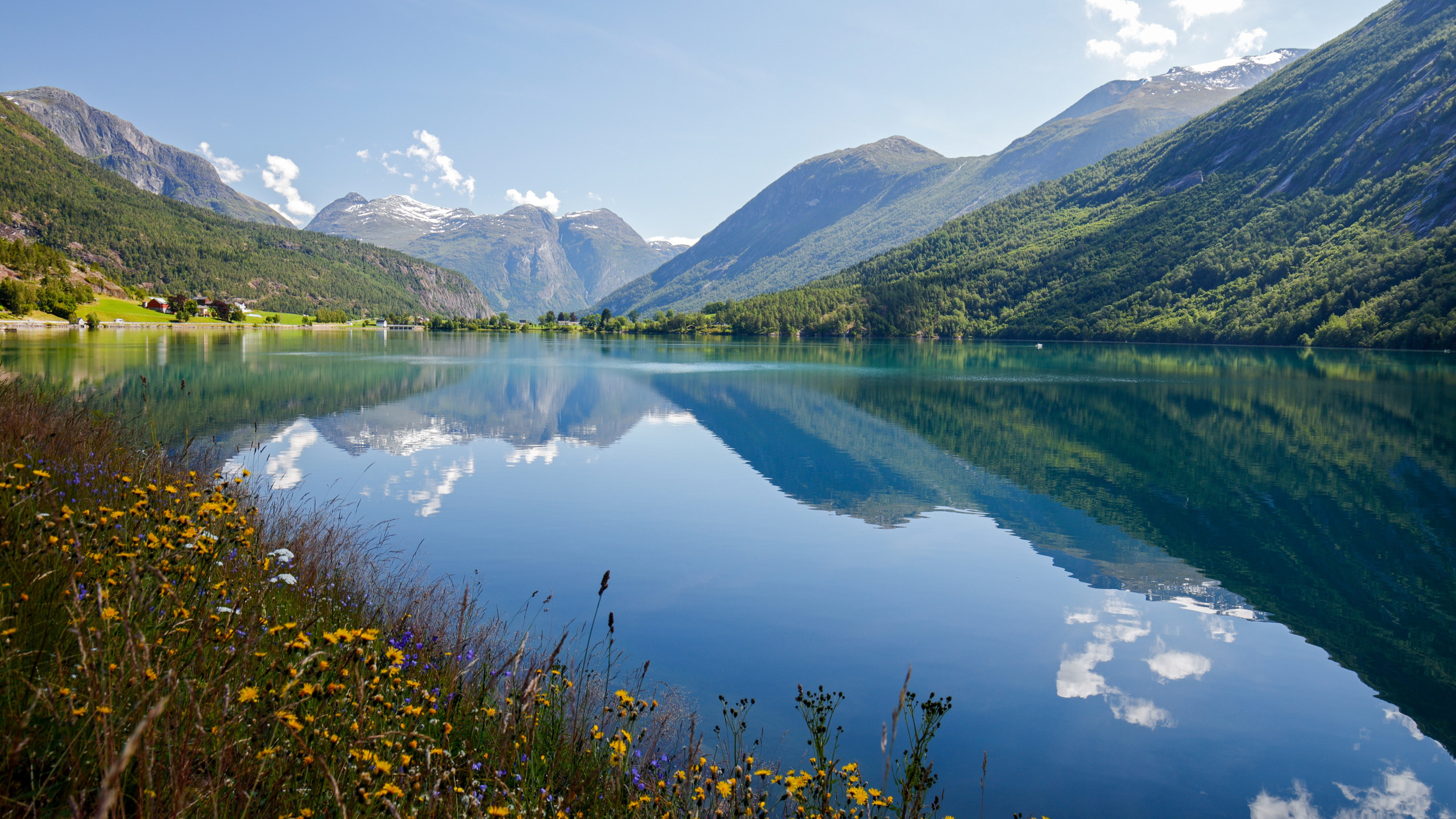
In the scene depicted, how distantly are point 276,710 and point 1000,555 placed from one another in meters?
13.6

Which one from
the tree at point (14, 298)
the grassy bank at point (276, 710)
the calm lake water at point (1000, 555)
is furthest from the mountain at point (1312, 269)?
the tree at point (14, 298)

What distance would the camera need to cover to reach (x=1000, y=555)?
1491 cm

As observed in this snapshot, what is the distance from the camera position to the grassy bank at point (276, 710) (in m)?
3.19

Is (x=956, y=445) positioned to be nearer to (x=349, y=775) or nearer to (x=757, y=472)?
(x=757, y=472)

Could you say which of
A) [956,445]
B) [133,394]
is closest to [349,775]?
[956,445]

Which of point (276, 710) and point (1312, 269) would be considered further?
point (1312, 269)

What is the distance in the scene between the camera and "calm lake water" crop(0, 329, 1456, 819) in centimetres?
816

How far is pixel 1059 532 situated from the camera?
654 inches

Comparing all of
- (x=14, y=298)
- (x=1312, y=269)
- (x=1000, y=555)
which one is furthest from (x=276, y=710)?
(x=1312, y=269)

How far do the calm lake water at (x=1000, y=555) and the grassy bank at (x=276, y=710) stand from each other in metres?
1.62

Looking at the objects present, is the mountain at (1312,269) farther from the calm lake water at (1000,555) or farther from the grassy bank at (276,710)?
the grassy bank at (276,710)

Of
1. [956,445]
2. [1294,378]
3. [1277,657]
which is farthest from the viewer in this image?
[1294,378]

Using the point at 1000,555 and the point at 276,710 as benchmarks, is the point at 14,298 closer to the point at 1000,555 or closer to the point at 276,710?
the point at 1000,555

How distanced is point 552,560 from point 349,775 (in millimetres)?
9751
